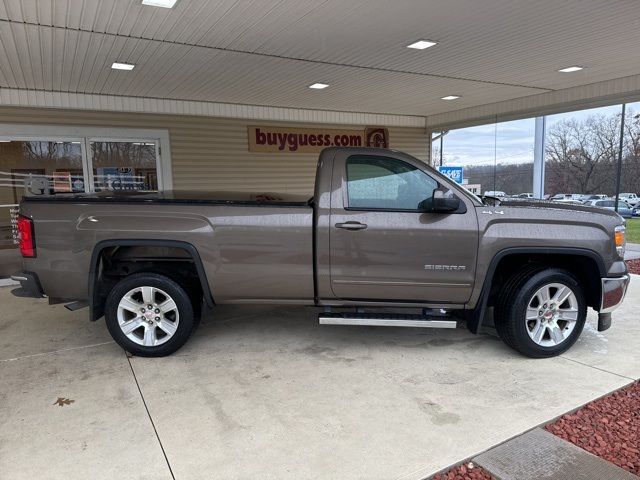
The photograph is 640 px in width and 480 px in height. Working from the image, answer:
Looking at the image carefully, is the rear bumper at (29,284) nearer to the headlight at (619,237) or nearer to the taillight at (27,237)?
the taillight at (27,237)

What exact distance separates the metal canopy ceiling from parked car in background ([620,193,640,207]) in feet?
41.8

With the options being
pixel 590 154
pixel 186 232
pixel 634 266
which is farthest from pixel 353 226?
pixel 590 154

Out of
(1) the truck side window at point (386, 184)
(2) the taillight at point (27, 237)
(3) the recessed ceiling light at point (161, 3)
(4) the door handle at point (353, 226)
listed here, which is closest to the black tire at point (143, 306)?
(2) the taillight at point (27, 237)

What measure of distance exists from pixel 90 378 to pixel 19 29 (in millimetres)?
3588

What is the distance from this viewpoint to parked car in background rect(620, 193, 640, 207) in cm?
1819

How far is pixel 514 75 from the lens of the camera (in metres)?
7.24

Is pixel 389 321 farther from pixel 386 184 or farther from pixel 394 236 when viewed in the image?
pixel 386 184

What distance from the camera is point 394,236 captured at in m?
3.92

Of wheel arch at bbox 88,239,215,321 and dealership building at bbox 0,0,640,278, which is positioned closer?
wheel arch at bbox 88,239,215,321

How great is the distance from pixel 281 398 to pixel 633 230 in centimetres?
1963

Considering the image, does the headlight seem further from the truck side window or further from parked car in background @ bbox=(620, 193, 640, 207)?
parked car in background @ bbox=(620, 193, 640, 207)

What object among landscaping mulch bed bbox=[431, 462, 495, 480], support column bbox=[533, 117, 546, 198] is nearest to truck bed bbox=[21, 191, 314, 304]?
landscaping mulch bed bbox=[431, 462, 495, 480]

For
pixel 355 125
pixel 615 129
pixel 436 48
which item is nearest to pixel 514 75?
pixel 436 48

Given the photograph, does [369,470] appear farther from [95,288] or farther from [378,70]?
[378,70]
